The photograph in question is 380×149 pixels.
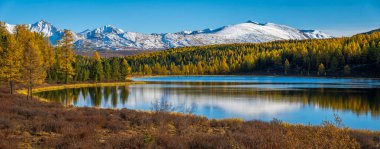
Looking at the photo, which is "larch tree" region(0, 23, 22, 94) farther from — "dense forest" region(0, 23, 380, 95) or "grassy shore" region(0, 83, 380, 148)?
"grassy shore" region(0, 83, 380, 148)

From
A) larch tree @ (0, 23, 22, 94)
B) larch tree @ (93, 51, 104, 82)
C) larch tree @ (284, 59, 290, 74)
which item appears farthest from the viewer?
larch tree @ (284, 59, 290, 74)

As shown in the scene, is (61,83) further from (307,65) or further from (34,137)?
(307,65)

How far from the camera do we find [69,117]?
20078 mm

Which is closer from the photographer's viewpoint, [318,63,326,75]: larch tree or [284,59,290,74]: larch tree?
[318,63,326,75]: larch tree

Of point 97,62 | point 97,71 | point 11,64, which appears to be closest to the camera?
point 11,64

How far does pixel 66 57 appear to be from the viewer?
3617 inches

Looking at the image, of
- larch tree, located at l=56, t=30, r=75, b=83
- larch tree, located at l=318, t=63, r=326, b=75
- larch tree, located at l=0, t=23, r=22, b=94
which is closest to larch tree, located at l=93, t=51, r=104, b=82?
larch tree, located at l=56, t=30, r=75, b=83

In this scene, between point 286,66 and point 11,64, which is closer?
point 11,64

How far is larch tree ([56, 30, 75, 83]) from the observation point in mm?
86144

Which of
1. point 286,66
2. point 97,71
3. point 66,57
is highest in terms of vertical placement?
point 66,57

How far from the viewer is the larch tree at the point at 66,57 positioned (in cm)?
8614

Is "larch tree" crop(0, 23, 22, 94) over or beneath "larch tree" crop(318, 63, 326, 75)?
over

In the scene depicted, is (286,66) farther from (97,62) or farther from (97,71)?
(97,71)

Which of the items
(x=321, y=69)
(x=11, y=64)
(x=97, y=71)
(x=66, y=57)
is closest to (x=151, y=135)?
(x=11, y=64)
